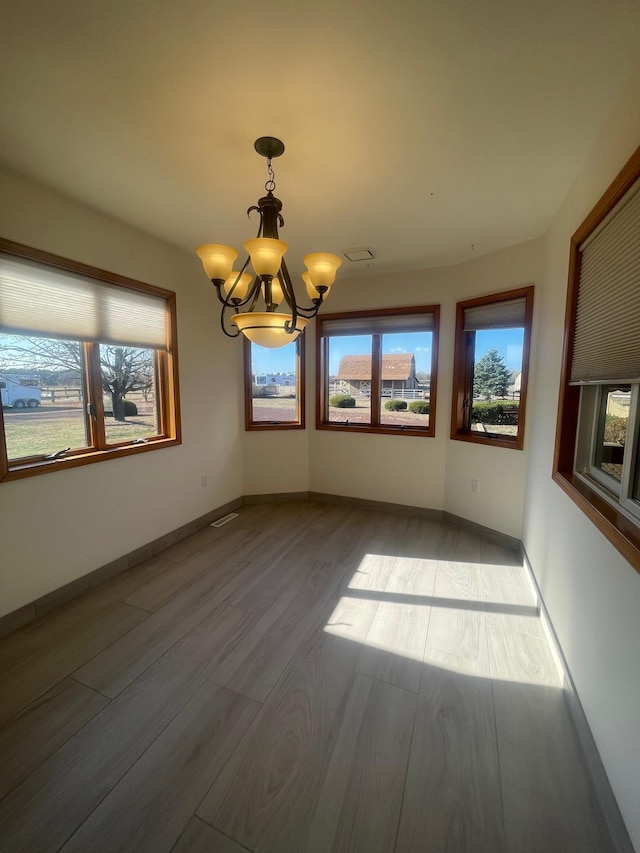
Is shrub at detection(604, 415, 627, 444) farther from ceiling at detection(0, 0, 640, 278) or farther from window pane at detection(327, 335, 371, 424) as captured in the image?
window pane at detection(327, 335, 371, 424)

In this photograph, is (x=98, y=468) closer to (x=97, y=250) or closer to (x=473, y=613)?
(x=97, y=250)

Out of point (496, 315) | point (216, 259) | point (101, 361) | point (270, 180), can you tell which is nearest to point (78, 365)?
point (101, 361)

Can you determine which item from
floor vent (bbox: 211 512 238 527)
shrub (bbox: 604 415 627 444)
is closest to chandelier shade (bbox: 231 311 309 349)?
shrub (bbox: 604 415 627 444)

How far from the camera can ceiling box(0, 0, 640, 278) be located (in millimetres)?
1151

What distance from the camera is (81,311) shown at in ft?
7.68

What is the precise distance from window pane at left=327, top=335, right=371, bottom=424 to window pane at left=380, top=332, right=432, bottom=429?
190 mm

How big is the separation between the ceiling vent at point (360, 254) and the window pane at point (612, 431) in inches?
83.0

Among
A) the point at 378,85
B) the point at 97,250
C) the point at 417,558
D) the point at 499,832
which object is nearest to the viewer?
the point at 499,832

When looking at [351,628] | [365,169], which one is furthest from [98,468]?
[365,169]

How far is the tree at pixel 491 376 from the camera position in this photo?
315 cm

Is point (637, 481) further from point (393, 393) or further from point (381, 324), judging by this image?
point (381, 324)

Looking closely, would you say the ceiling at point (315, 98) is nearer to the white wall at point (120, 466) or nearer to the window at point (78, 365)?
the white wall at point (120, 466)

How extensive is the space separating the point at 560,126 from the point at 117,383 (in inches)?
121

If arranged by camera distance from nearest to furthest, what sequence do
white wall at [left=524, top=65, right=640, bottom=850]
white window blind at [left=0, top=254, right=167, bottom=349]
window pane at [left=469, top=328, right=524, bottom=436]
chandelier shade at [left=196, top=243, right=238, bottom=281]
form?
1. white wall at [left=524, top=65, right=640, bottom=850]
2. chandelier shade at [left=196, top=243, right=238, bottom=281]
3. white window blind at [left=0, top=254, right=167, bottom=349]
4. window pane at [left=469, top=328, right=524, bottom=436]
